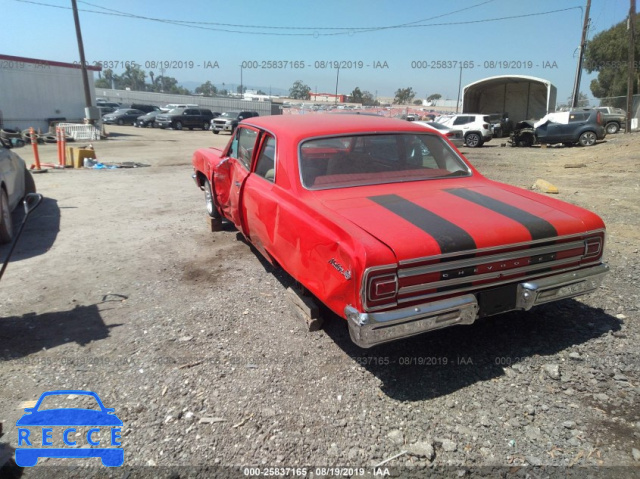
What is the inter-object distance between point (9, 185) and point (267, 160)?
427 cm

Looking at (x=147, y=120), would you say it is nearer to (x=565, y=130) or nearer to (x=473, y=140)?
(x=473, y=140)

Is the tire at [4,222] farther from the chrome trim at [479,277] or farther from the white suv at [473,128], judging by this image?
the white suv at [473,128]

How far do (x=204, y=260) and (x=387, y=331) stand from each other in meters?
3.19

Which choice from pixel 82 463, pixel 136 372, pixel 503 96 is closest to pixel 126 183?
pixel 136 372

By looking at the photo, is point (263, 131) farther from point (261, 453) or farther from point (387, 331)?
point (261, 453)

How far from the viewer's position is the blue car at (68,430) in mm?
2438

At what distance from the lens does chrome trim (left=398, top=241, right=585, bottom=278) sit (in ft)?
8.74

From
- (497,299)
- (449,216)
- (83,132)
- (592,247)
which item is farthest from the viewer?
(83,132)

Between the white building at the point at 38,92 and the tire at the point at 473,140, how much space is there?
69.0 feet

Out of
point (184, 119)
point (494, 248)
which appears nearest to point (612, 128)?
point (184, 119)

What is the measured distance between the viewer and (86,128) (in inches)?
874

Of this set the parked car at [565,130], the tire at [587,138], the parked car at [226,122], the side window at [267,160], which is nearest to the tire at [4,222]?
the side window at [267,160]

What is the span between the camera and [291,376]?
3078 mm

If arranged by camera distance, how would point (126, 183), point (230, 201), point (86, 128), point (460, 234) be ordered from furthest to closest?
point (86, 128) → point (126, 183) → point (230, 201) → point (460, 234)
